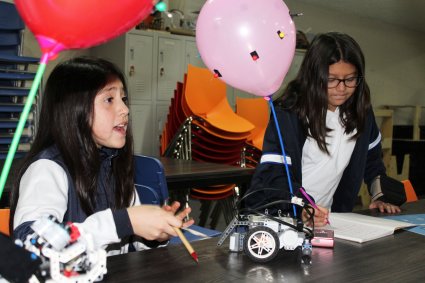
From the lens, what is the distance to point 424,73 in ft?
27.4

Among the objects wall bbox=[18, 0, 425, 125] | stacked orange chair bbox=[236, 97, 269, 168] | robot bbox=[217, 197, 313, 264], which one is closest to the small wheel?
robot bbox=[217, 197, 313, 264]

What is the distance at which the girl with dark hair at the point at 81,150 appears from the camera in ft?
3.81

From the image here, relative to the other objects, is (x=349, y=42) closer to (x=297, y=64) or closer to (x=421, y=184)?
(x=297, y=64)

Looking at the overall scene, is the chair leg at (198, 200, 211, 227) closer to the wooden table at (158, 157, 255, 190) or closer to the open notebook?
the wooden table at (158, 157, 255, 190)

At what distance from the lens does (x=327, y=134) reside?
1.75 m

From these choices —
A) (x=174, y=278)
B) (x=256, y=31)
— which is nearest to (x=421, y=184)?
(x=256, y=31)

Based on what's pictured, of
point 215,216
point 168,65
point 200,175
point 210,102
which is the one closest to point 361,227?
point 200,175

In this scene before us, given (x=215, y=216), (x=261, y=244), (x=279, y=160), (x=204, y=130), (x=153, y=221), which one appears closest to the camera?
(x=153, y=221)

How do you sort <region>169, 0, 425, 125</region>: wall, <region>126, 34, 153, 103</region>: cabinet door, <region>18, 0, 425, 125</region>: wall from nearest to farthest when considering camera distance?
<region>126, 34, 153, 103</region>: cabinet door, <region>18, 0, 425, 125</region>: wall, <region>169, 0, 425, 125</region>: wall

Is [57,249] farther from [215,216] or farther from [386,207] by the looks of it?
[215,216]

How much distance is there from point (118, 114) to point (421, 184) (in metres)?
5.78

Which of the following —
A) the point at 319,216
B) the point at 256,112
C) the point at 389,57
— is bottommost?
the point at 319,216

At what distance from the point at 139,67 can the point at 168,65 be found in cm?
29

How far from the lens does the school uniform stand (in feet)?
3.01
